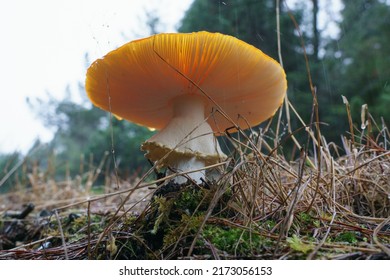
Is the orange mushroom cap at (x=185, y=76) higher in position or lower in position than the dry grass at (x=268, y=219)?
higher

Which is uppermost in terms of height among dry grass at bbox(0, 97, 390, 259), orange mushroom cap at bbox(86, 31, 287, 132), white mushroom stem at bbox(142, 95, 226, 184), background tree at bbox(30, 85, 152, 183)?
→ orange mushroom cap at bbox(86, 31, 287, 132)

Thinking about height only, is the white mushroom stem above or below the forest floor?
above

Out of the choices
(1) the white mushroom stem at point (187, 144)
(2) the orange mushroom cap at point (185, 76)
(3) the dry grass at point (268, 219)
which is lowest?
(3) the dry grass at point (268, 219)

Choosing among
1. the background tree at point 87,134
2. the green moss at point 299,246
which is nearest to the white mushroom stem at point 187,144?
the green moss at point 299,246

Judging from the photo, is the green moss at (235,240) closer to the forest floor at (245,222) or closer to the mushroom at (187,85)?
the forest floor at (245,222)

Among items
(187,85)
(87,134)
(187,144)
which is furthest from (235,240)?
(87,134)

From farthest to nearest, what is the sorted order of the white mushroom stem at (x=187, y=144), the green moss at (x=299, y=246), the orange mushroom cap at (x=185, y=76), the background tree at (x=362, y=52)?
the background tree at (x=362, y=52) < the white mushroom stem at (x=187, y=144) < the orange mushroom cap at (x=185, y=76) < the green moss at (x=299, y=246)

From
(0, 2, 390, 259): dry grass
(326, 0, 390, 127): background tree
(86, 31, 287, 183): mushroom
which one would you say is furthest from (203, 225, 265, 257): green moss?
(326, 0, 390, 127): background tree

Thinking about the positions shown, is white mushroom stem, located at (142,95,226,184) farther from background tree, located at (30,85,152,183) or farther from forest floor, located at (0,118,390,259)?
background tree, located at (30,85,152,183)

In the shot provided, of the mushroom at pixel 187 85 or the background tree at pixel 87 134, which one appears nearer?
the mushroom at pixel 187 85
